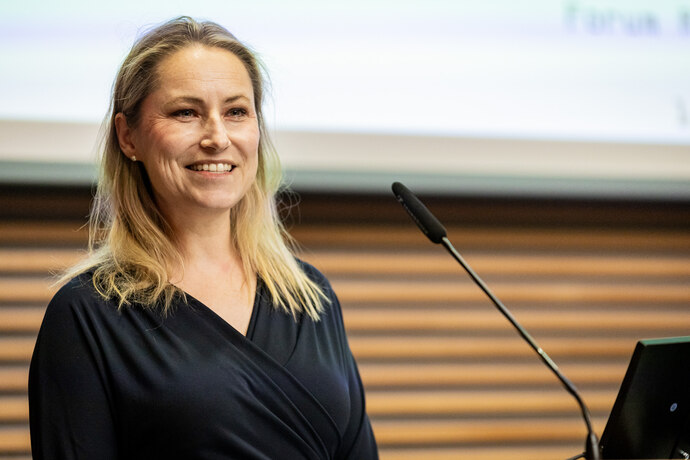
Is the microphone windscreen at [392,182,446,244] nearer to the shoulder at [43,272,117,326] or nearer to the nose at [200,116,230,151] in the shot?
the nose at [200,116,230,151]

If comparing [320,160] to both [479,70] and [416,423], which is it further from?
[416,423]

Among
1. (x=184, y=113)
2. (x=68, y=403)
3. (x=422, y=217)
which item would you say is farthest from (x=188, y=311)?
(x=422, y=217)

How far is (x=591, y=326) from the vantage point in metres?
3.24

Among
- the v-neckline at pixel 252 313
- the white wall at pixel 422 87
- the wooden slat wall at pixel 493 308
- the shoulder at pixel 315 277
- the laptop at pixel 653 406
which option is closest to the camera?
the laptop at pixel 653 406

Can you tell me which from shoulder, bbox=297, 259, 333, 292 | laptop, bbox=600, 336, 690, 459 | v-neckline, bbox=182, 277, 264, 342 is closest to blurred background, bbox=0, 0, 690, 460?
shoulder, bbox=297, 259, 333, 292

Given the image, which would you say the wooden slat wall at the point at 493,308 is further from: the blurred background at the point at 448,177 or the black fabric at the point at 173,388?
the black fabric at the point at 173,388

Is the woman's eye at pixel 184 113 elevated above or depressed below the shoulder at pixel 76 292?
above

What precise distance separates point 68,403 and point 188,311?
313mm

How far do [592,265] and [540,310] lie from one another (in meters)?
0.28

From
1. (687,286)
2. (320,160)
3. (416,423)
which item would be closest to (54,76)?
(320,160)

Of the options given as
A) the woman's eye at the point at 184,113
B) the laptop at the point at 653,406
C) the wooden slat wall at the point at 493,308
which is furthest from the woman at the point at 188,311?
the wooden slat wall at the point at 493,308

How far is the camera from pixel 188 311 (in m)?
1.70

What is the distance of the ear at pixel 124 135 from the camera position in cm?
179

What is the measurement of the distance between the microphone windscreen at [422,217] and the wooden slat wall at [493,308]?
1546 millimetres
